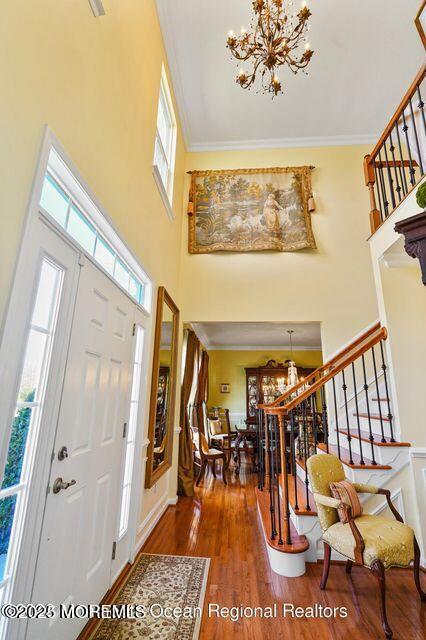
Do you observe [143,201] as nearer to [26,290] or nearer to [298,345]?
[26,290]

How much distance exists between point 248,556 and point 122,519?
1180mm

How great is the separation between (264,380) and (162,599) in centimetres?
666

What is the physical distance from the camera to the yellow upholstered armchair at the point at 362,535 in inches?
73.3

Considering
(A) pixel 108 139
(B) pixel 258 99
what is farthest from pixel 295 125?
(A) pixel 108 139

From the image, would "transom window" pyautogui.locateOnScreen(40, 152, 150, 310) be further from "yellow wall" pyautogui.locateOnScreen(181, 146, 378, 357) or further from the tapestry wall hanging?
the tapestry wall hanging

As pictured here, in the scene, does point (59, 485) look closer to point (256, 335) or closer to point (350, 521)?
point (350, 521)

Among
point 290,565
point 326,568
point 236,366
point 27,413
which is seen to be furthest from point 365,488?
point 236,366

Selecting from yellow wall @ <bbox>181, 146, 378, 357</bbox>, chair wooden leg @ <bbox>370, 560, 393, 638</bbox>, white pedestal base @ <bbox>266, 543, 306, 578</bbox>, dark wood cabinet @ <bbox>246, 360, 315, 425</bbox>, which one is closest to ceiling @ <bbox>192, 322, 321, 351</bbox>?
dark wood cabinet @ <bbox>246, 360, 315, 425</bbox>

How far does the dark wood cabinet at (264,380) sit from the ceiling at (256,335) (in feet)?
2.10

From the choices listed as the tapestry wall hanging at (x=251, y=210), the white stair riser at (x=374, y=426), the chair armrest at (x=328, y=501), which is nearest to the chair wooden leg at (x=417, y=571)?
the chair armrest at (x=328, y=501)

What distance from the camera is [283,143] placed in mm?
5016

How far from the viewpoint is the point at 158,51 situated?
3.32 m

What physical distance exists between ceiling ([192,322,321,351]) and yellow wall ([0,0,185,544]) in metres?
3.45

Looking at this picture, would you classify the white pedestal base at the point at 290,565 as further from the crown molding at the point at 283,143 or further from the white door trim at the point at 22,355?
the crown molding at the point at 283,143
